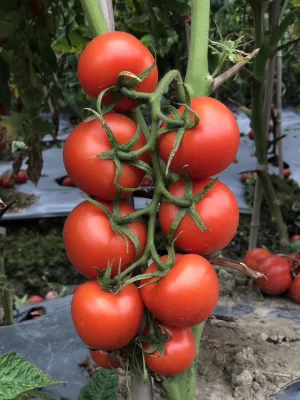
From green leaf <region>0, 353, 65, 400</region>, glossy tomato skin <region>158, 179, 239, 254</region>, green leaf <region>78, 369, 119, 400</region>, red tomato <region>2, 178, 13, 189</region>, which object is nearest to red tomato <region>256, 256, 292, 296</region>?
green leaf <region>78, 369, 119, 400</region>

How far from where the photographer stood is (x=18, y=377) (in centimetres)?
53

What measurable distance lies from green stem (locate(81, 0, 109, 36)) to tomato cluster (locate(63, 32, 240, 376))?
51 mm

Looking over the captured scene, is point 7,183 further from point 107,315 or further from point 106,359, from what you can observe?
point 107,315

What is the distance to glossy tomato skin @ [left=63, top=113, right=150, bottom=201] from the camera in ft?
1.82

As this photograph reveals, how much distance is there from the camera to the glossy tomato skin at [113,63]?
0.55 meters

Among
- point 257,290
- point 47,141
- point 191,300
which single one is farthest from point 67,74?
point 191,300

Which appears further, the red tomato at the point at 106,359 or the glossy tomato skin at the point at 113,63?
the red tomato at the point at 106,359

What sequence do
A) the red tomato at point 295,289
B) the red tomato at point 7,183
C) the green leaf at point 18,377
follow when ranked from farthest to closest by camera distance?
the red tomato at point 7,183 → the red tomato at point 295,289 → the green leaf at point 18,377

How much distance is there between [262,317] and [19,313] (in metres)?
0.85

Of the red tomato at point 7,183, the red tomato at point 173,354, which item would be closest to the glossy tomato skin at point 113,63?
the red tomato at point 173,354

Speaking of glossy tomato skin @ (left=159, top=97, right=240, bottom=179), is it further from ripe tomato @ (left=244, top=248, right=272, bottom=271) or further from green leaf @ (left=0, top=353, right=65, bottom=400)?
ripe tomato @ (left=244, top=248, right=272, bottom=271)

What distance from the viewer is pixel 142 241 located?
0.58 metres

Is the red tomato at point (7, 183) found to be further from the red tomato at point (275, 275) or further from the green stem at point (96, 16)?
the green stem at point (96, 16)

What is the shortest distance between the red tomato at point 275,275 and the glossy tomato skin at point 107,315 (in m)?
0.80
